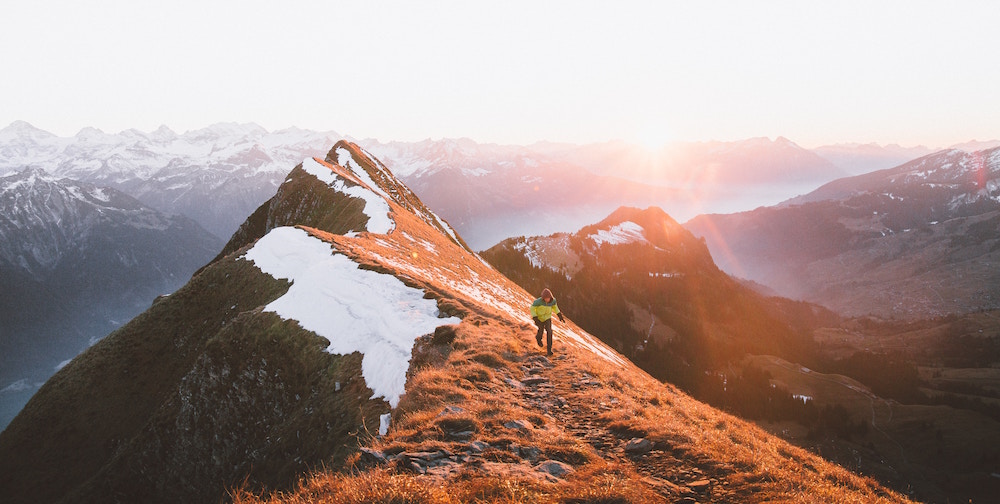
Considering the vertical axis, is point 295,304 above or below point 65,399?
above

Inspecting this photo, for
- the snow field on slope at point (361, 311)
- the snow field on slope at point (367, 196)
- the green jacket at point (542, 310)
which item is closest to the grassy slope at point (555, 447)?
the snow field on slope at point (361, 311)

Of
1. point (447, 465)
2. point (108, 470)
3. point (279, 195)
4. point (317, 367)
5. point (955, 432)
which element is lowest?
point (955, 432)

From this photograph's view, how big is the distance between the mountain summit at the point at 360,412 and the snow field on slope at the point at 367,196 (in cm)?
468

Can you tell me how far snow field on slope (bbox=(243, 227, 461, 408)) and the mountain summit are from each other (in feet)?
0.43

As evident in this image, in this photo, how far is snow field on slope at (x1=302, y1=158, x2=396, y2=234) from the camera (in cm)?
5206

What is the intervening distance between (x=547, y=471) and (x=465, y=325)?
11630 mm

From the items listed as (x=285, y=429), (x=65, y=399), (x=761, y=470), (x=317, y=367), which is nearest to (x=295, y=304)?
(x=317, y=367)

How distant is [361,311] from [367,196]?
44861 millimetres

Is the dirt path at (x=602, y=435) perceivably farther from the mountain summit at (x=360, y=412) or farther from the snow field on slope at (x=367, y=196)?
the snow field on slope at (x=367, y=196)

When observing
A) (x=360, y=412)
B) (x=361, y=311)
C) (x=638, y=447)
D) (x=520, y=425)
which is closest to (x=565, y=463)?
(x=520, y=425)

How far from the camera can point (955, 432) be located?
13350cm

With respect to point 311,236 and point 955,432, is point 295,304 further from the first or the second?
point 955,432

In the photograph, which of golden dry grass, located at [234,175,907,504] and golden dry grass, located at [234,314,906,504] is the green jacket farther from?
golden dry grass, located at [234,314,906,504]

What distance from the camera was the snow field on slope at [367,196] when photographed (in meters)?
52.1
